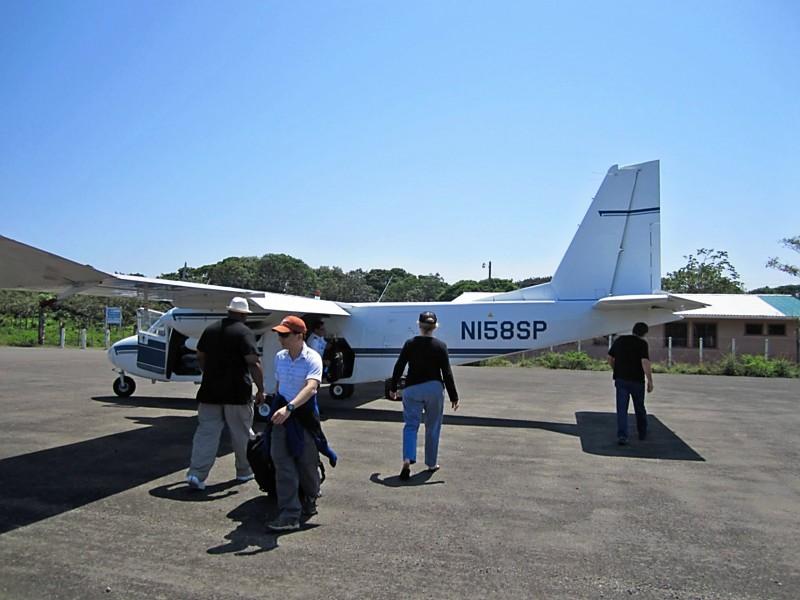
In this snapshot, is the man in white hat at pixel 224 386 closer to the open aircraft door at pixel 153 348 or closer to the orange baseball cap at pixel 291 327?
the orange baseball cap at pixel 291 327

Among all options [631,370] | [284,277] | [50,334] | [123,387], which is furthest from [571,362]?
[50,334]

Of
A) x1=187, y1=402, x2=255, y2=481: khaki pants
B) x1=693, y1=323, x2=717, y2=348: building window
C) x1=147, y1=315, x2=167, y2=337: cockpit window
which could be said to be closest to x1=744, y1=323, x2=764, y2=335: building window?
x1=693, y1=323, x2=717, y2=348: building window

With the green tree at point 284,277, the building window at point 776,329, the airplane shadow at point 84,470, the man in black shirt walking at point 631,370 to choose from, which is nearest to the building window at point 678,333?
the building window at point 776,329

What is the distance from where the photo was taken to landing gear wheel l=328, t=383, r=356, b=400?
13.2 meters

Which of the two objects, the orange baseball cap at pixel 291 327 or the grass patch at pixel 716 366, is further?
the grass patch at pixel 716 366

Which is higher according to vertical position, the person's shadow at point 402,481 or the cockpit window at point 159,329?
the cockpit window at point 159,329

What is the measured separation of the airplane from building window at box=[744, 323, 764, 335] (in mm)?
21468

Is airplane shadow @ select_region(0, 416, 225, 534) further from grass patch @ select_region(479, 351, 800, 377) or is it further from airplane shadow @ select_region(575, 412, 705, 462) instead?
grass patch @ select_region(479, 351, 800, 377)

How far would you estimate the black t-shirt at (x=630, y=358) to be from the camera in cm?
904

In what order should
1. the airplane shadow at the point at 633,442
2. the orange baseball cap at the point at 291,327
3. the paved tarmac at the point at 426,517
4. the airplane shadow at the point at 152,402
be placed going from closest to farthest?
the paved tarmac at the point at 426,517
the orange baseball cap at the point at 291,327
the airplane shadow at the point at 633,442
the airplane shadow at the point at 152,402

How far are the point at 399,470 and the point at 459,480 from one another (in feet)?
2.55

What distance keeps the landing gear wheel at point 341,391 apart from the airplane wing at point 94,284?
210 cm

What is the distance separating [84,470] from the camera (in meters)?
Result: 7.02

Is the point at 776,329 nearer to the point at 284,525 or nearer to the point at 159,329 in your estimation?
the point at 159,329
